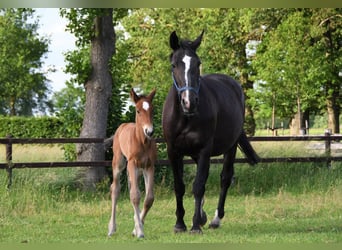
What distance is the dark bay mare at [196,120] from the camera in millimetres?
7008

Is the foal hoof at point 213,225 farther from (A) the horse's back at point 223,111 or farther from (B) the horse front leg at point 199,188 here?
(A) the horse's back at point 223,111

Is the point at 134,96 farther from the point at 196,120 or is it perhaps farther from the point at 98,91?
the point at 98,91

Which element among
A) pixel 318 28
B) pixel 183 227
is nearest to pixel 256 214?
pixel 183 227

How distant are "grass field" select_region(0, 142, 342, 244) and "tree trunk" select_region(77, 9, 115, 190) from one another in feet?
2.32

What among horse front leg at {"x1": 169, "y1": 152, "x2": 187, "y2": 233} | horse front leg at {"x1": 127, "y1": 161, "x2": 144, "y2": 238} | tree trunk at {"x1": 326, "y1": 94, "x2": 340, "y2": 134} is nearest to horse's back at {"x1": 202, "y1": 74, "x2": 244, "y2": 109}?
horse front leg at {"x1": 169, "y1": 152, "x2": 187, "y2": 233}

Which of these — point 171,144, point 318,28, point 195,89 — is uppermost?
point 318,28

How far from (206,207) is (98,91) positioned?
13.4 feet

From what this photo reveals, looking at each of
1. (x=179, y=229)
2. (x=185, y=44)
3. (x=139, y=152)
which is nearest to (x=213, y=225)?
(x=179, y=229)

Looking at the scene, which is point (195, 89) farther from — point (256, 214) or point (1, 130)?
point (1, 130)

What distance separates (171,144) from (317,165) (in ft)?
24.2

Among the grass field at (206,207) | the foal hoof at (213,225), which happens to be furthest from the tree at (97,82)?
the foal hoof at (213,225)

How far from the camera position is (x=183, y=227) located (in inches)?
308

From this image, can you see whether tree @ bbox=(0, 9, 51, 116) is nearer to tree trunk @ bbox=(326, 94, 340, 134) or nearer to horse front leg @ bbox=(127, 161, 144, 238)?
tree trunk @ bbox=(326, 94, 340, 134)

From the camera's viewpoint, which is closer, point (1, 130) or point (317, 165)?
point (317, 165)
